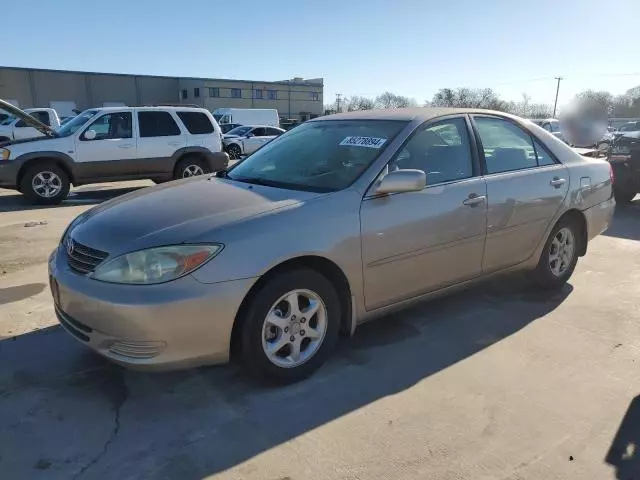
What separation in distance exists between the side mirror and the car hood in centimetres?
45

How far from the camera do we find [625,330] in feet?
13.7

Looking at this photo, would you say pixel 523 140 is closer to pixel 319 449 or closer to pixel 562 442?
pixel 562 442

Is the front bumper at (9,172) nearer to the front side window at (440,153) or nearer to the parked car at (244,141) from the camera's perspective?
the front side window at (440,153)

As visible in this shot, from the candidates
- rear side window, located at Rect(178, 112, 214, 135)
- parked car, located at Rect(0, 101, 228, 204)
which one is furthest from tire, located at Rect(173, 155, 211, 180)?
rear side window, located at Rect(178, 112, 214, 135)

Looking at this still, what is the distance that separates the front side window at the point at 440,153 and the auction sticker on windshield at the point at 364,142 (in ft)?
0.55

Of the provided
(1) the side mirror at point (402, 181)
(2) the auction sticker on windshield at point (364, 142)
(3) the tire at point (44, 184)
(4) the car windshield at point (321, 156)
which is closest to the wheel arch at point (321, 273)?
(4) the car windshield at point (321, 156)

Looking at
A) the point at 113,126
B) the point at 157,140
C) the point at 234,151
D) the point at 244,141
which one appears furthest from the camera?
the point at 244,141

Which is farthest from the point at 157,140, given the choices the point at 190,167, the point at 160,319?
the point at 160,319

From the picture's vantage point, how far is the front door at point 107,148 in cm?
1034

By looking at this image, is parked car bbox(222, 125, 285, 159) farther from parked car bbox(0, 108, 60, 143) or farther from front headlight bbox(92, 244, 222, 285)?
front headlight bbox(92, 244, 222, 285)

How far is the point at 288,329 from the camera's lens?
3191 mm

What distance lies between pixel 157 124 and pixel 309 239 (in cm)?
898

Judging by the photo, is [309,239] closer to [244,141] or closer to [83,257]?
[83,257]

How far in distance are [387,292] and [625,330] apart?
2056 mm
